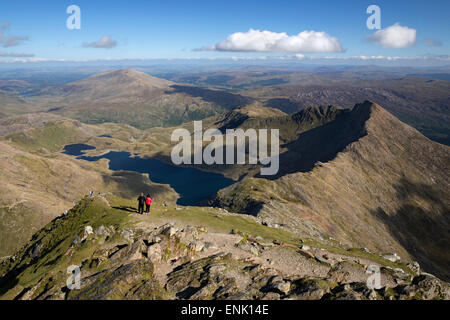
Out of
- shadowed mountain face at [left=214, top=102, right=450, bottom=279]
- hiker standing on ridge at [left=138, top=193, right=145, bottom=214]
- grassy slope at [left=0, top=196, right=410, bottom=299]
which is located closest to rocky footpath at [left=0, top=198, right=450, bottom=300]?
grassy slope at [left=0, top=196, right=410, bottom=299]

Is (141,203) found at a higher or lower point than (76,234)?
higher

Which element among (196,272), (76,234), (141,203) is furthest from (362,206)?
(76,234)

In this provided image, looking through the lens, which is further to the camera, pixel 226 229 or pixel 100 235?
pixel 226 229

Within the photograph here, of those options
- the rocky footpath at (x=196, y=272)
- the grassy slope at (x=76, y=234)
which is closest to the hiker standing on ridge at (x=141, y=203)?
the grassy slope at (x=76, y=234)

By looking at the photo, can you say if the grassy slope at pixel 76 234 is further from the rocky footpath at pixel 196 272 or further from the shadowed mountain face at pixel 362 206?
the shadowed mountain face at pixel 362 206

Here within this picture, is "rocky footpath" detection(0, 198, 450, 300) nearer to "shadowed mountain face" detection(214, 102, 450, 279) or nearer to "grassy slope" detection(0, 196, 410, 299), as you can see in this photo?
"grassy slope" detection(0, 196, 410, 299)

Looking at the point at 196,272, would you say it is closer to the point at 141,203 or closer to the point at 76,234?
the point at 141,203

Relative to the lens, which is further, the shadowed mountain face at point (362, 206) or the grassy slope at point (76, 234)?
the shadowed mountain face at point (362, 206)
